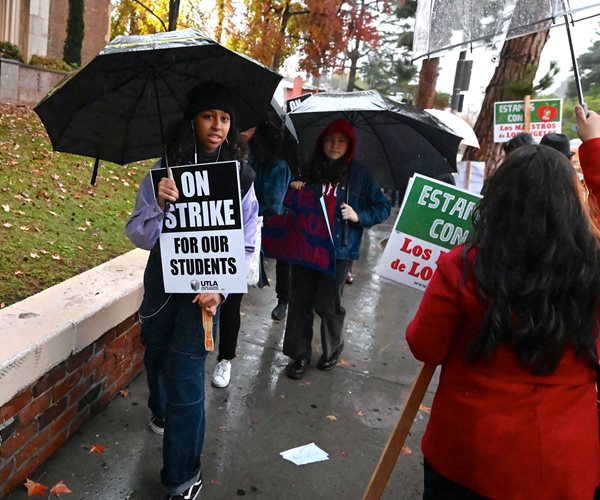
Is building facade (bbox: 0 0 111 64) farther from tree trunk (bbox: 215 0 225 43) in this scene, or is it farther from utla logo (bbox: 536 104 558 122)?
utla logo (bbox: 536 104 558 122)

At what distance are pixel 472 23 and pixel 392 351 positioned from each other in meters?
3.09

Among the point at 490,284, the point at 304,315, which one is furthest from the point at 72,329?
the point at 490,284

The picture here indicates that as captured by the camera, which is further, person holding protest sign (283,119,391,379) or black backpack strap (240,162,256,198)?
person holding protest sign (283,119,391,379)

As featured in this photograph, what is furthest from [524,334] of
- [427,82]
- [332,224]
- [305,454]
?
[427,82]

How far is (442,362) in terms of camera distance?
187 centimetres

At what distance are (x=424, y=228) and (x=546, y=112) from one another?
5322mm

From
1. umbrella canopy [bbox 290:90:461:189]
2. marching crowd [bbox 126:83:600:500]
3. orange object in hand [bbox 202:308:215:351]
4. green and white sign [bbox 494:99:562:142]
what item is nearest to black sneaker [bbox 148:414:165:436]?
orange object in hand [bbox 202:308:215:351]

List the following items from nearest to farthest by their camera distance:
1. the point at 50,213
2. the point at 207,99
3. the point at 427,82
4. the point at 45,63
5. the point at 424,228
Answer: the point at 207,99, the point at 424,228, the point at 50,213, the point at 45,63, the point at 427,82

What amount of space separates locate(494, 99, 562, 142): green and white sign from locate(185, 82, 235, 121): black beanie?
18.6 ft

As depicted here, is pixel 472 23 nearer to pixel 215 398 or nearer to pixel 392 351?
pixel 215 398

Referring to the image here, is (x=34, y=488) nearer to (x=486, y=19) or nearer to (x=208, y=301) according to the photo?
(x=208, y=301)

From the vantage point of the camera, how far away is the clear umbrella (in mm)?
2506

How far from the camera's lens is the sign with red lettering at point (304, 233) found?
4.15 m

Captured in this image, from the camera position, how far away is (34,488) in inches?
106
